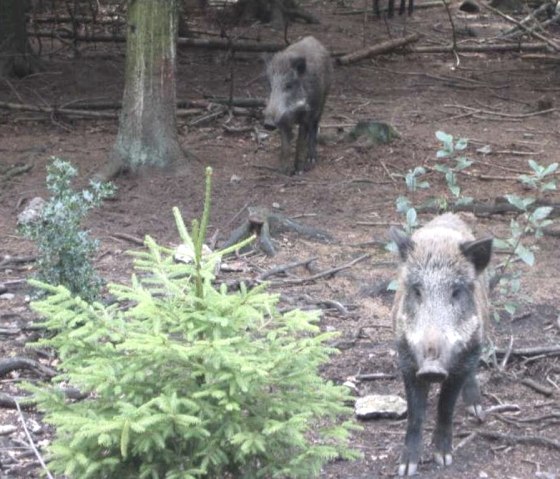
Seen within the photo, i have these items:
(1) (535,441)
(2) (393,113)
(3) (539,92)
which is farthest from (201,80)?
(1) (535,441)

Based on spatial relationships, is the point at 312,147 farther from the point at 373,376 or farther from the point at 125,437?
the point at 125,437

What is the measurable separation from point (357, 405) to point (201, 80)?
28.7ft

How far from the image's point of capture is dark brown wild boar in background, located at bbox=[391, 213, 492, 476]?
13.8 ft

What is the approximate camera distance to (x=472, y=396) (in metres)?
4.96

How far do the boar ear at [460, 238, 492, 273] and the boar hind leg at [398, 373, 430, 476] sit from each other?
0.56 meters

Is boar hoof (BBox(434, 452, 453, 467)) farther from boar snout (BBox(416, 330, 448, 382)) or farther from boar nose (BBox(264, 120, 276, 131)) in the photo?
boar nose (BBox(264, 120, 276, 131))

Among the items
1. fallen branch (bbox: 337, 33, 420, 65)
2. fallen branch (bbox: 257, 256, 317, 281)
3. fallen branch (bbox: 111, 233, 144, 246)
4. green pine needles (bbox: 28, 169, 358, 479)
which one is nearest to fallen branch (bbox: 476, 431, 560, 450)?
green pine needles (bbox: 28, 169, 358, 479)

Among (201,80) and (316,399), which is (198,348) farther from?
(201,80)

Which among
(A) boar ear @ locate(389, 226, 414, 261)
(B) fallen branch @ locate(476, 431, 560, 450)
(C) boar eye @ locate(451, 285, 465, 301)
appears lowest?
(B) fallen branch @ locate(476, 431, 560, 450)

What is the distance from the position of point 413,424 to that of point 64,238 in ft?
7.24

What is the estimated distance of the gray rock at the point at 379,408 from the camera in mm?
4949

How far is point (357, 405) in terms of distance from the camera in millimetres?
5016

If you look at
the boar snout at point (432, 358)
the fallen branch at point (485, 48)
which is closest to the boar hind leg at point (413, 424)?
the boar snout at point (432, 358)

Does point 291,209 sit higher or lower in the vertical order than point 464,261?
lower
